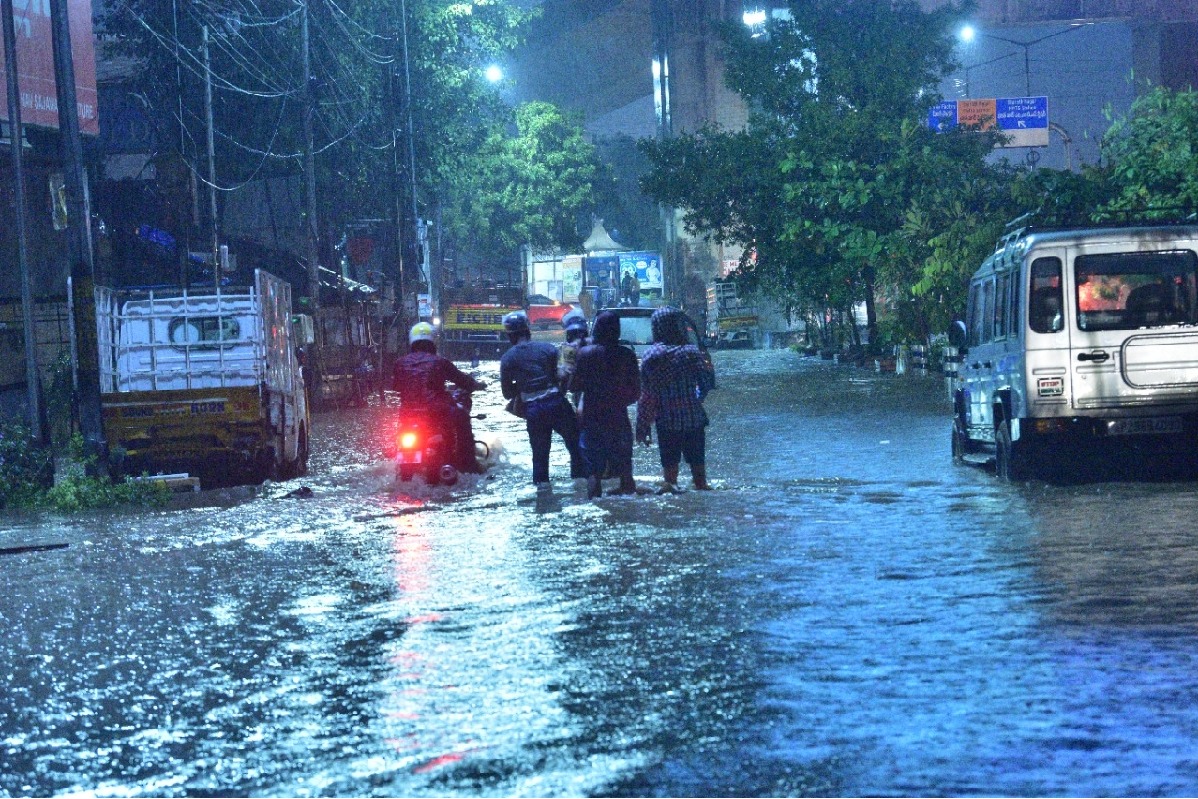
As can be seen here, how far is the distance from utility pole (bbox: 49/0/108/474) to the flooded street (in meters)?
3.53

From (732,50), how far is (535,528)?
Result: 37.3 meters

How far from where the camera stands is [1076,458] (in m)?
16.8

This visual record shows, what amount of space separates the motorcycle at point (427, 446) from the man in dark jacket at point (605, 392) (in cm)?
203

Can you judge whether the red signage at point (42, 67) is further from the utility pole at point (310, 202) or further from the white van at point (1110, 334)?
the white van at point (1110, 334)

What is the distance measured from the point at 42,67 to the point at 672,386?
19659 millimetres

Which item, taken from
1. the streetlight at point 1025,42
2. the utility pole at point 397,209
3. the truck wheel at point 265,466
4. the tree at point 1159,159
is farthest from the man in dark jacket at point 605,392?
the streetlight at point 1025,42

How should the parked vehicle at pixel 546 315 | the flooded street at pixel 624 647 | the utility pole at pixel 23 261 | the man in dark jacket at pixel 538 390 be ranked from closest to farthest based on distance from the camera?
1. the flooded street at pixel 624 647
2. the man in dark jacket at pixel 538 390
3. the utility pole at pixel 23 261
4. the parked vehicle at pixel 546 315

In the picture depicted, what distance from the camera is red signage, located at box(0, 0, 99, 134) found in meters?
29.8

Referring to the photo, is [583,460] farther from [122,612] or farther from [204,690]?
[204,690]

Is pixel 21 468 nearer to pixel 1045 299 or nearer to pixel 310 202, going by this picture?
pixel 1045 299

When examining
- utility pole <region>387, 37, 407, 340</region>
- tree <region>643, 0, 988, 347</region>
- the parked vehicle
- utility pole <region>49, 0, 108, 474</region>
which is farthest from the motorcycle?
the parked vehicle

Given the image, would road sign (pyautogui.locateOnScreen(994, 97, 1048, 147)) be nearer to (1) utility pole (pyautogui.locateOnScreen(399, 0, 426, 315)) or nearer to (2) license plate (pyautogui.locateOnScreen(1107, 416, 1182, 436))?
(1) utility pole (pyautogui.locateOnScreen(399, 0, 426, 315))

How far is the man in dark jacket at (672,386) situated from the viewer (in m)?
15.3

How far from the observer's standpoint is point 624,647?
8.16m
